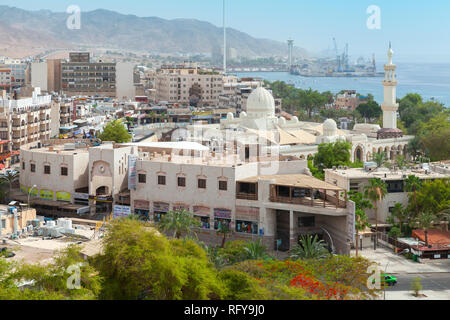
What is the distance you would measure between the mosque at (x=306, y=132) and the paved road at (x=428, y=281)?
2492 centimetres

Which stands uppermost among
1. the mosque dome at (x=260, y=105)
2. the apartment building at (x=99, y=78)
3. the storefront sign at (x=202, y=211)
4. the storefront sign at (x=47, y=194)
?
the apartment building at (x=99, y=78)

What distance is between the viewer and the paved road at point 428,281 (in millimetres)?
34094

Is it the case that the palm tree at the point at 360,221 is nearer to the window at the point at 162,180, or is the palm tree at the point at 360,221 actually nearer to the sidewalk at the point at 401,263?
the sidewalk at the point at 401,263

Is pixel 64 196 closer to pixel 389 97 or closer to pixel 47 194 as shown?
pixel 47 194

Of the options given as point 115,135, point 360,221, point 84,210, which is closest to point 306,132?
point 115,135

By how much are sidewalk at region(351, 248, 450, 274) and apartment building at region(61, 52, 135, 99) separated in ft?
330

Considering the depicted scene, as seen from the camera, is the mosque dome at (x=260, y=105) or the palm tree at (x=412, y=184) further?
the mosque dome at (x=260, y=105)

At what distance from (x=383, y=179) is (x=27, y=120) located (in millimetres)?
41115

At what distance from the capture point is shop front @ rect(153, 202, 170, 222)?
42.2 metres

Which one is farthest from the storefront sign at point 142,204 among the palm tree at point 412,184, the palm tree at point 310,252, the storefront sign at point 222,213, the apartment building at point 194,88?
the apartment building at point 194,88

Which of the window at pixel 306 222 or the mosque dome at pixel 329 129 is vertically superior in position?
the mosque dome at pixel 329 129

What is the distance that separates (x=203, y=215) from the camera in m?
41.2

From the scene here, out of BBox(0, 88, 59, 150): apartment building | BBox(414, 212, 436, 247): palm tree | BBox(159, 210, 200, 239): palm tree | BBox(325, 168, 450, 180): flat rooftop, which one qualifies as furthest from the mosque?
BBox(159, 210, 200, 239): palm tree
